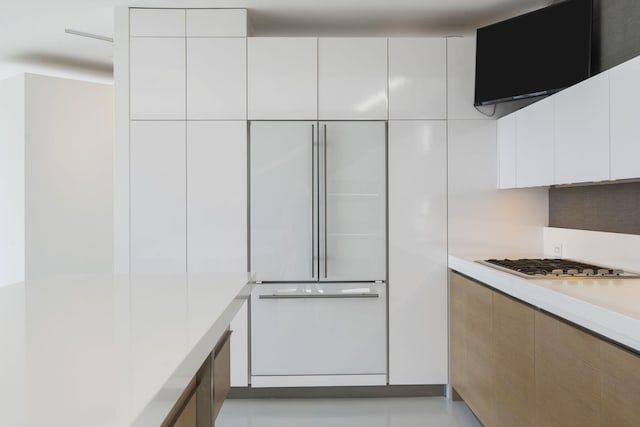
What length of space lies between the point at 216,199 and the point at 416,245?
142cm

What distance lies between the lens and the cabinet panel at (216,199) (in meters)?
3.54

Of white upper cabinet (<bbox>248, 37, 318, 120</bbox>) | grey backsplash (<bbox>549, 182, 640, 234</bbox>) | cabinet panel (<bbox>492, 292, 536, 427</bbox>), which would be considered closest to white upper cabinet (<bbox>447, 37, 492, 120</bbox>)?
grey backsplash (<bbox>549, 182, 640, 234</bbox>)

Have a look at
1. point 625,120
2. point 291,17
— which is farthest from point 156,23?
point 625,120

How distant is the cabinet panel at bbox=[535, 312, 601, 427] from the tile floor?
3.83 feet

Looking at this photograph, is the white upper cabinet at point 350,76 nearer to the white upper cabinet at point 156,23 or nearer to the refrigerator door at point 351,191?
the refrigerator door at point 351,191

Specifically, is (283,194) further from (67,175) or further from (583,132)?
(67,175)

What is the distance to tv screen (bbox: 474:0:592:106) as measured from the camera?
291 centimetres

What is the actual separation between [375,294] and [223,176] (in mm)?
1329

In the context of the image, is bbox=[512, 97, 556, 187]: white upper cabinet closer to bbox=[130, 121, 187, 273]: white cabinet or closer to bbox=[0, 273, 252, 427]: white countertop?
bbox=[0, 273, 252, 427]: white countertop

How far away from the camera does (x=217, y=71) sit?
353 centimetres

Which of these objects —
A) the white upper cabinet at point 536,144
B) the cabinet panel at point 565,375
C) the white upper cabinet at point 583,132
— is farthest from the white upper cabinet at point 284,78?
the cabinet panel at point 565,375

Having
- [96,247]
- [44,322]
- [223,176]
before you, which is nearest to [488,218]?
[223,176]

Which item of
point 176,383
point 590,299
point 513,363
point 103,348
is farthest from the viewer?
point 513,363

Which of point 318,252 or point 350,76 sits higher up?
point 350,76
